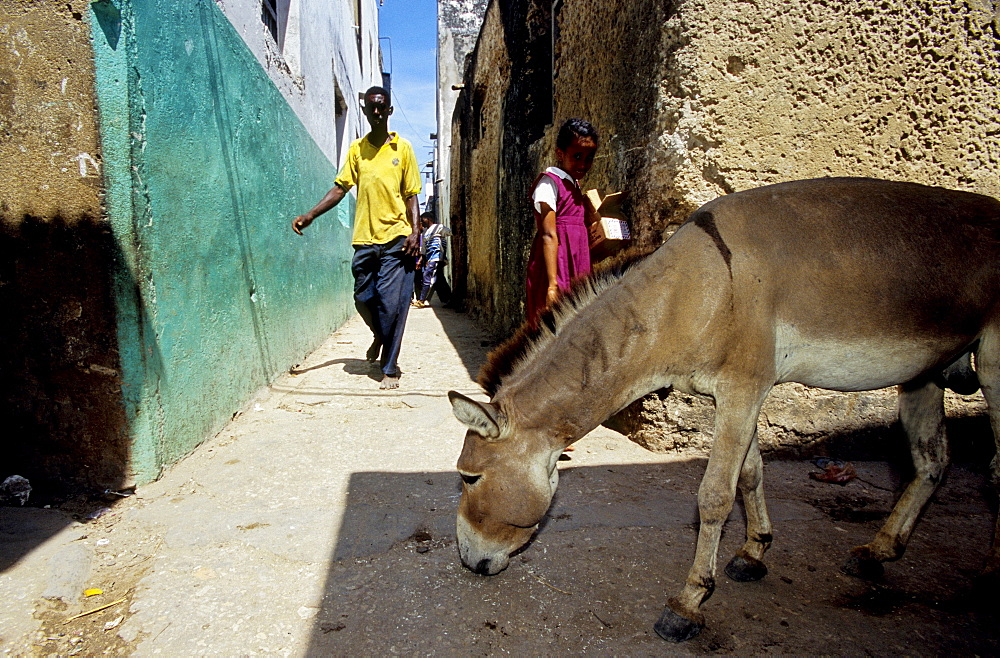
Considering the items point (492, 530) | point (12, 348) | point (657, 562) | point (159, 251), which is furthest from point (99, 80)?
point (657, 562)

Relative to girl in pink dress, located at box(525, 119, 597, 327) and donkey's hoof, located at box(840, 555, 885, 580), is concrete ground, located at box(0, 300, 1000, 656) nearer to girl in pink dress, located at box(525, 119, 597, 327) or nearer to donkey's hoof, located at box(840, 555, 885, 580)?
donkey's hoof, located at box(840, 555, 885, 580)

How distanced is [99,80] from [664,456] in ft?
11.2

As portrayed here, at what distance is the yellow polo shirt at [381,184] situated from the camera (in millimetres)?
4719

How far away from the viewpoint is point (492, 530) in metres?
1.98

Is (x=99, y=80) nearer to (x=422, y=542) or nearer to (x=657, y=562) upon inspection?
(x=422, y=542)

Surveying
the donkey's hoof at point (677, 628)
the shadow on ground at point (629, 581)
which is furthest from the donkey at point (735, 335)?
the shadow on ground at point (629, 581)

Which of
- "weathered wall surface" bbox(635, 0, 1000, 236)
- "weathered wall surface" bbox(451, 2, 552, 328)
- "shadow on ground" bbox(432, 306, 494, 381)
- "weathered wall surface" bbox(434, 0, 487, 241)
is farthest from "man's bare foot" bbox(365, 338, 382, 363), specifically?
"weathered wall surface" bbox(434, 0, 487, 241)

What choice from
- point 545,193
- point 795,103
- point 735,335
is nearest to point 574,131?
point 545,193

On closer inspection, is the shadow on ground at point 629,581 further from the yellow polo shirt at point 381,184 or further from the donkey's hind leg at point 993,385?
the yellow polo shirt at point 381,184

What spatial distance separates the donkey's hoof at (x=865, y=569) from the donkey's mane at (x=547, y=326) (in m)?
1.53

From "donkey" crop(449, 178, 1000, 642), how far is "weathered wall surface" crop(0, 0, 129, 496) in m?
1.79

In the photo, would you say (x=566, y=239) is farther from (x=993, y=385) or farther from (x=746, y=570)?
(x=993, y=385)

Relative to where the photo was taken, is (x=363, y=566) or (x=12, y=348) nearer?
(x=363, y=566)

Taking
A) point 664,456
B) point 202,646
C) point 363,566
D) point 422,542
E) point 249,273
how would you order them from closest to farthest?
point 202,646 → point 363,566 → point 422,542 → point 664,456 → point 249,273
